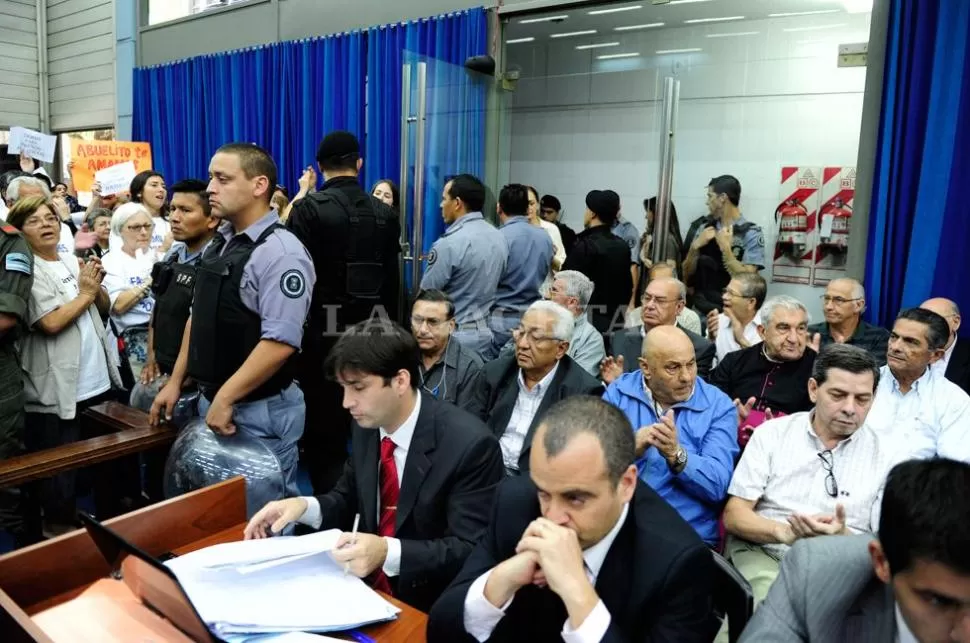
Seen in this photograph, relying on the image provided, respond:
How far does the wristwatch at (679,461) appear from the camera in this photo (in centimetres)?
204

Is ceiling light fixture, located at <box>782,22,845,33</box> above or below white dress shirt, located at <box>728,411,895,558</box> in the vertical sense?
above

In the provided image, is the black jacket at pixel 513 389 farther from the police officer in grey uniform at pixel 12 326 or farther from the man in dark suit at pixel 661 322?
the police officer in grey uniform at pixel 12 326

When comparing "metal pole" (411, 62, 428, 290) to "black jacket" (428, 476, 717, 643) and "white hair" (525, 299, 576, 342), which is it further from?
"black jacket" (428, 476, 717, 643)

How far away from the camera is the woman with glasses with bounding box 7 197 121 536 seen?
9.03ft

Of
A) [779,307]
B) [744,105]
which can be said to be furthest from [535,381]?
[744,105]

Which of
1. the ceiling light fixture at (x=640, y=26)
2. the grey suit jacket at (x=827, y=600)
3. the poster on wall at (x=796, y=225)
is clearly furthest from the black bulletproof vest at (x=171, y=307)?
the ceiling light fixture at (x=640, y=26)

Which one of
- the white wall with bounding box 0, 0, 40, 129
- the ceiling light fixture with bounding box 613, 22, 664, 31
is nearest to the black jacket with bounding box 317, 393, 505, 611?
the ceiling light fixture with bounding box 613, 22, 664, 31

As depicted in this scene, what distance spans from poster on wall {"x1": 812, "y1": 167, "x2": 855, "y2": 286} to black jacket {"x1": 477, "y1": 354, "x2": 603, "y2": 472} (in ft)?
7.07

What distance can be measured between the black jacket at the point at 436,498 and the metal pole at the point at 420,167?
2525mm

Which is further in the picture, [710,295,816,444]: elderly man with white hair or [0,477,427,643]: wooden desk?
[710,295,816,444]: elderly man with white hair

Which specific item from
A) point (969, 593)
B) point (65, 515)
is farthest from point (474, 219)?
point (969, 593)

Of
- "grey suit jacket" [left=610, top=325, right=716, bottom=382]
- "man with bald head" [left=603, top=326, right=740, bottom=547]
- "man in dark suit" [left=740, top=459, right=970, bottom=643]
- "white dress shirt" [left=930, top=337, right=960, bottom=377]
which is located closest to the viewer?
"man in dark suit" [left=740, top=459, right=970, bottom=643]

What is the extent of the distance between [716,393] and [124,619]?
1.82 meters

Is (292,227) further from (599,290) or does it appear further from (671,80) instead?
(671,80)
